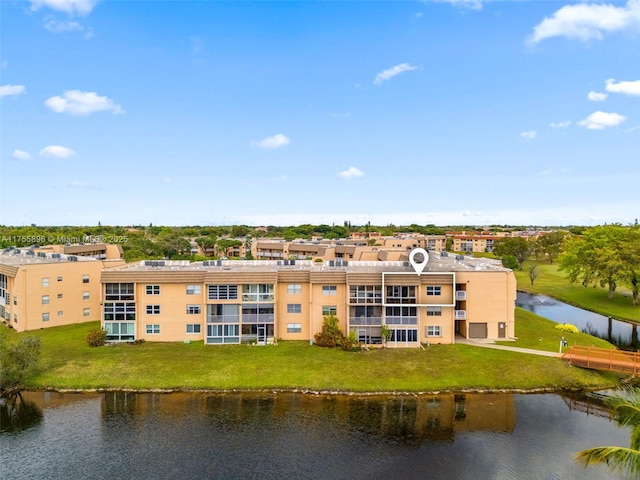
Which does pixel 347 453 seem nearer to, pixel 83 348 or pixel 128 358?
pixel 128 358

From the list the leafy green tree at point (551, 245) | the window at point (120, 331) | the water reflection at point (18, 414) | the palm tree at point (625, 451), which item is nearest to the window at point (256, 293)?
the window at point (120, 331)

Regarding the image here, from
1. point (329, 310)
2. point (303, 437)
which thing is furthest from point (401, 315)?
point (303, 437)

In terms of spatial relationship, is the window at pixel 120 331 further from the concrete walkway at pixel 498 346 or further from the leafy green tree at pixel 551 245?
the leafy green tree at pixel 551 245

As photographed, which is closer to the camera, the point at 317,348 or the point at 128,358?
the point at 128,358

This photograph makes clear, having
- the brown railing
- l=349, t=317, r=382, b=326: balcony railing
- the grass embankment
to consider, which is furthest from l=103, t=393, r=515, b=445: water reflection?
l=349, t=317, r=382, b=326: balcony railing

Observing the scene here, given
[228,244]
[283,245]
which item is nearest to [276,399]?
[283,245]

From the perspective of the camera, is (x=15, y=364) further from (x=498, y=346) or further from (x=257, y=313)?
(x=498, y=346)

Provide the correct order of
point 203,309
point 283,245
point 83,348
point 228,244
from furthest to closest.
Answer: point 228,244 → point 283,245 → point 203,309 → point 83,348
